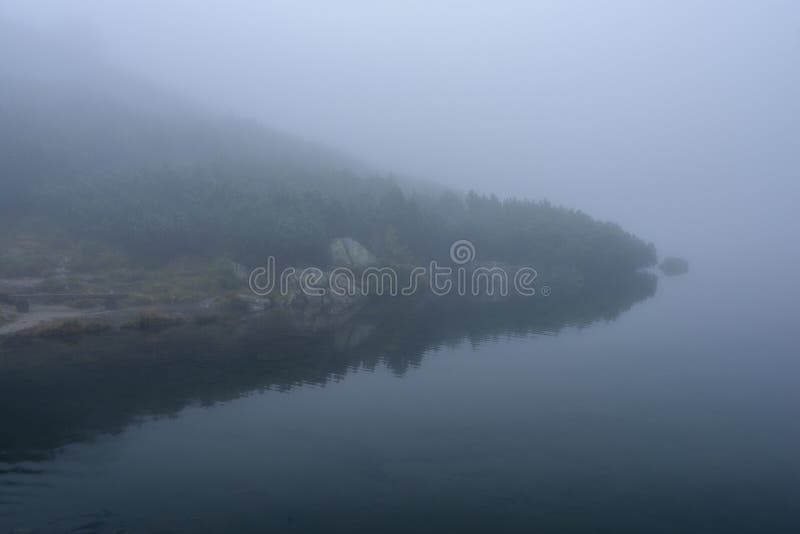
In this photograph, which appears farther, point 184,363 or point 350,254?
point 350,254

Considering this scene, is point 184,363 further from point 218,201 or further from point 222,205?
point 218,201

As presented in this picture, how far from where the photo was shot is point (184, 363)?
1141 inches

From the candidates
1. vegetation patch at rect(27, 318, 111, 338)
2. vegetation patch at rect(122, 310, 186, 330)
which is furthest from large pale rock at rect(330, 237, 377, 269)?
vegetation patch at rect(27, 318, 111, 338)

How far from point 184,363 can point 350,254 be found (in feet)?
100

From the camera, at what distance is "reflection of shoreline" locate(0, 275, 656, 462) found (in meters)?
21.2

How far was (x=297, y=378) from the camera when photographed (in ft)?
91.2

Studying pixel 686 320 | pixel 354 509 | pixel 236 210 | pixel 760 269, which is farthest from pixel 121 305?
pixel 760 269

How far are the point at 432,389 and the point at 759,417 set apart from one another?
1486 centimetres

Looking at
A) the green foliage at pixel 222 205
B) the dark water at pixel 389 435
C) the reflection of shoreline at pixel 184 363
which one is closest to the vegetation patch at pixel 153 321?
the reflection of shoreline at pixel 184 363

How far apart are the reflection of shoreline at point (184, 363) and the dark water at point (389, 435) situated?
14 cm

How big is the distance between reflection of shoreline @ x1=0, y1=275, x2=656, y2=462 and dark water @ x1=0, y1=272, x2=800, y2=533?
0.46 ft

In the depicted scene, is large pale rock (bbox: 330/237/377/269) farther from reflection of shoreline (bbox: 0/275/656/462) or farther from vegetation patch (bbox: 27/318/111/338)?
vegetation patch (bbox: 27/318/111/338)

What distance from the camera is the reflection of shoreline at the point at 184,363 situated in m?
21.2

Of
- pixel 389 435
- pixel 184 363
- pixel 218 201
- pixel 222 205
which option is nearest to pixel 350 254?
pixel 222 205
